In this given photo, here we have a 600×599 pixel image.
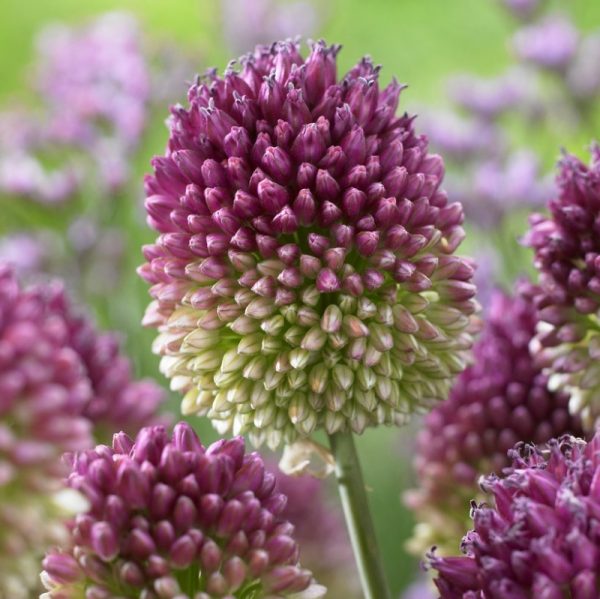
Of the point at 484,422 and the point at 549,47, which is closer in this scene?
the point at 484,422

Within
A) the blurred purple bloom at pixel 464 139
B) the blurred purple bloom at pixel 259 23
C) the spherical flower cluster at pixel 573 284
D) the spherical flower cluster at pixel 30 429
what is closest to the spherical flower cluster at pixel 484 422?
the spherical flower cluster at pixel 573 284

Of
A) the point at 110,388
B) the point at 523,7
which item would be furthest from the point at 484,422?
the point at 523,7

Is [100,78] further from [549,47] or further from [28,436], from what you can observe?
[28,436]

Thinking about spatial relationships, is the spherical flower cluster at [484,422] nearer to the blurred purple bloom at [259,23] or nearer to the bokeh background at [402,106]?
the bokeh background at [402,106]

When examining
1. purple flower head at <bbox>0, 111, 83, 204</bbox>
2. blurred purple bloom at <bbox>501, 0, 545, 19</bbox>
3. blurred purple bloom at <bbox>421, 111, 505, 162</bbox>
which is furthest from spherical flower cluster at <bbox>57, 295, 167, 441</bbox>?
blurred purple bloom at <bbox>501, 0, 545, 19</bbox>

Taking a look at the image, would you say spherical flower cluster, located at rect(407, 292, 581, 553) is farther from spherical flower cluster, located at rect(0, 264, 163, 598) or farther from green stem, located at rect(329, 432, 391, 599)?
spherical flower cluster, located at rect(0, 264, 163, 598)
